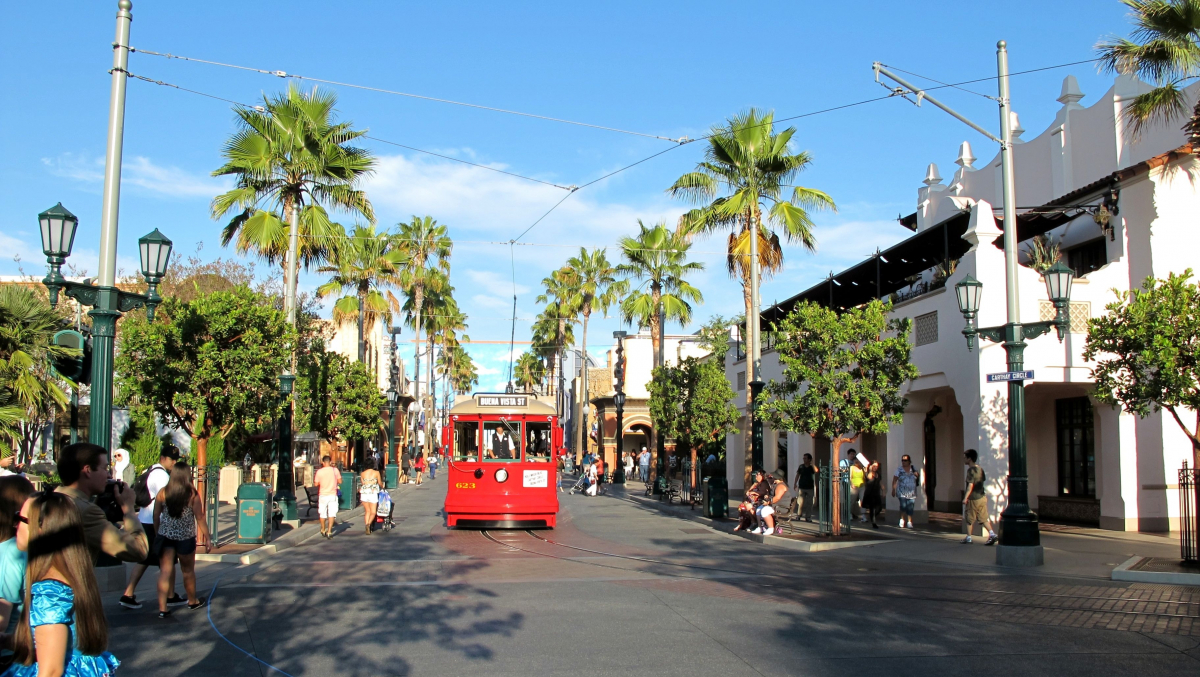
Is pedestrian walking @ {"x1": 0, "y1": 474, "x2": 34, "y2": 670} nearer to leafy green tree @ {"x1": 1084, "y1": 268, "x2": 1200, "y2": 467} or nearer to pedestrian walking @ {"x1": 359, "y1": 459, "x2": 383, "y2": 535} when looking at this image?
leafy green tree @ {"x1": 1084, "y1": 268, "x2": 1200, "y2": 467}

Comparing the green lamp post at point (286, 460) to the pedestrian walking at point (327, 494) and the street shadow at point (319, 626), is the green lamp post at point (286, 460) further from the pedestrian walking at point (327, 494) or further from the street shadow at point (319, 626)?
the street shadow at point (319, 626)

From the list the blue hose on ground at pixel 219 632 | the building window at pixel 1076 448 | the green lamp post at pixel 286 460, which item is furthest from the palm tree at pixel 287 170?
the building window at pixel 1076 448

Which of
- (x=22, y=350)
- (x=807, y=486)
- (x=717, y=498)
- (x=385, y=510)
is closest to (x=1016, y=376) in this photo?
(x=807, y=486)

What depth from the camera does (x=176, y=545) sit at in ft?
33.3

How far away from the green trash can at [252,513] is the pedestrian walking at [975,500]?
13207 millimetres

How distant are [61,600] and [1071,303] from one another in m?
19.0

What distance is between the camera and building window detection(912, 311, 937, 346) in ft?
69.4

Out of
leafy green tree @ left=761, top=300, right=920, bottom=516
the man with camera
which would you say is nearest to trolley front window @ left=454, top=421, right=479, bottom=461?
leafy green tree @ left=761, top=300, right=920, bottom=516

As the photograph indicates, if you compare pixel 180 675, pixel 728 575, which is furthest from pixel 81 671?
pixel 728 575

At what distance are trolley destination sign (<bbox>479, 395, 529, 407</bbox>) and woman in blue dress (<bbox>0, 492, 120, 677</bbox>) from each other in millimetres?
16914

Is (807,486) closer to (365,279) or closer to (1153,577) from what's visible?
(1153,577)

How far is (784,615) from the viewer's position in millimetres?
10000

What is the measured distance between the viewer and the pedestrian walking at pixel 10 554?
4449mm

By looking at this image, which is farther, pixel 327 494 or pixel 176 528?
pixel 327 494
